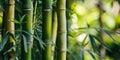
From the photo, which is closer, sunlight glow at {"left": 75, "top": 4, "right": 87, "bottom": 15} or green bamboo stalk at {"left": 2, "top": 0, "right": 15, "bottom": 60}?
green bamboo stalk at {"left": 2, "top": 0, "right": 15, "bottom": 60}

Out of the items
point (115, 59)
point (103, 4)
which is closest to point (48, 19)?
point (103, 4)

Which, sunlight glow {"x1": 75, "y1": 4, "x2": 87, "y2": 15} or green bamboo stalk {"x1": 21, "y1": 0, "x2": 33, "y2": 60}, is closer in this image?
green bamboo stalk {"x1": 21, "y1": 0, "x2": 33, "y2": 60}

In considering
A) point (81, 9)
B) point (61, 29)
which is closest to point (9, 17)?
point (61, 29)

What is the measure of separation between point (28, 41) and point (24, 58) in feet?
0.25

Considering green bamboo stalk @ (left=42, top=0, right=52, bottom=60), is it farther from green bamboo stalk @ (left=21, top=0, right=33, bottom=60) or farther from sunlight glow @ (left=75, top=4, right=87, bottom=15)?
sunlight glow @ (left=75, top=4, right=87, bottom=15)

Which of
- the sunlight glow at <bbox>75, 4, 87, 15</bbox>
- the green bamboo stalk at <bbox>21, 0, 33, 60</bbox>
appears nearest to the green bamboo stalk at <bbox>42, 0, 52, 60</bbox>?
the green bamboo stalk at <bbox>21, 0, 33, 60</bbox>

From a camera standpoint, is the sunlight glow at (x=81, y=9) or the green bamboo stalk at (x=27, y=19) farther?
the sunlight glow at (x=81, y=9)

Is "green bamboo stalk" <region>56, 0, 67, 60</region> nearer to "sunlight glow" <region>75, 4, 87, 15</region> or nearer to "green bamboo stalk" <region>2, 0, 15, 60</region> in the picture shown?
"green bamboo stalk" <region>2, 0, 15, 60</region>

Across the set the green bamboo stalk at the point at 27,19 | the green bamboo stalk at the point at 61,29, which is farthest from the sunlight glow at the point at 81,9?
A: the green bamboo stalk at the point at 27,19

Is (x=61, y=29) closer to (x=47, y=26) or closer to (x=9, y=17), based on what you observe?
(x=47, y=26)

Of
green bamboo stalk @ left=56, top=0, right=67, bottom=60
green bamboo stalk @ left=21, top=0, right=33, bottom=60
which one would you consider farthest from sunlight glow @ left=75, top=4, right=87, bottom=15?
green bamboo stalk @ left=21, top=0, right=33, bottom=60

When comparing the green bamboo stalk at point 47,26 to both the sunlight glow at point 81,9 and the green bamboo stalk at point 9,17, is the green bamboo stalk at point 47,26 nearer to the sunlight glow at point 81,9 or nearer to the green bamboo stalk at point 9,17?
the green bamboo stalk at point 9,17

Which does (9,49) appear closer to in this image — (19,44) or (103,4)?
(19,44)

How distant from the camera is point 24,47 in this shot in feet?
4.49
